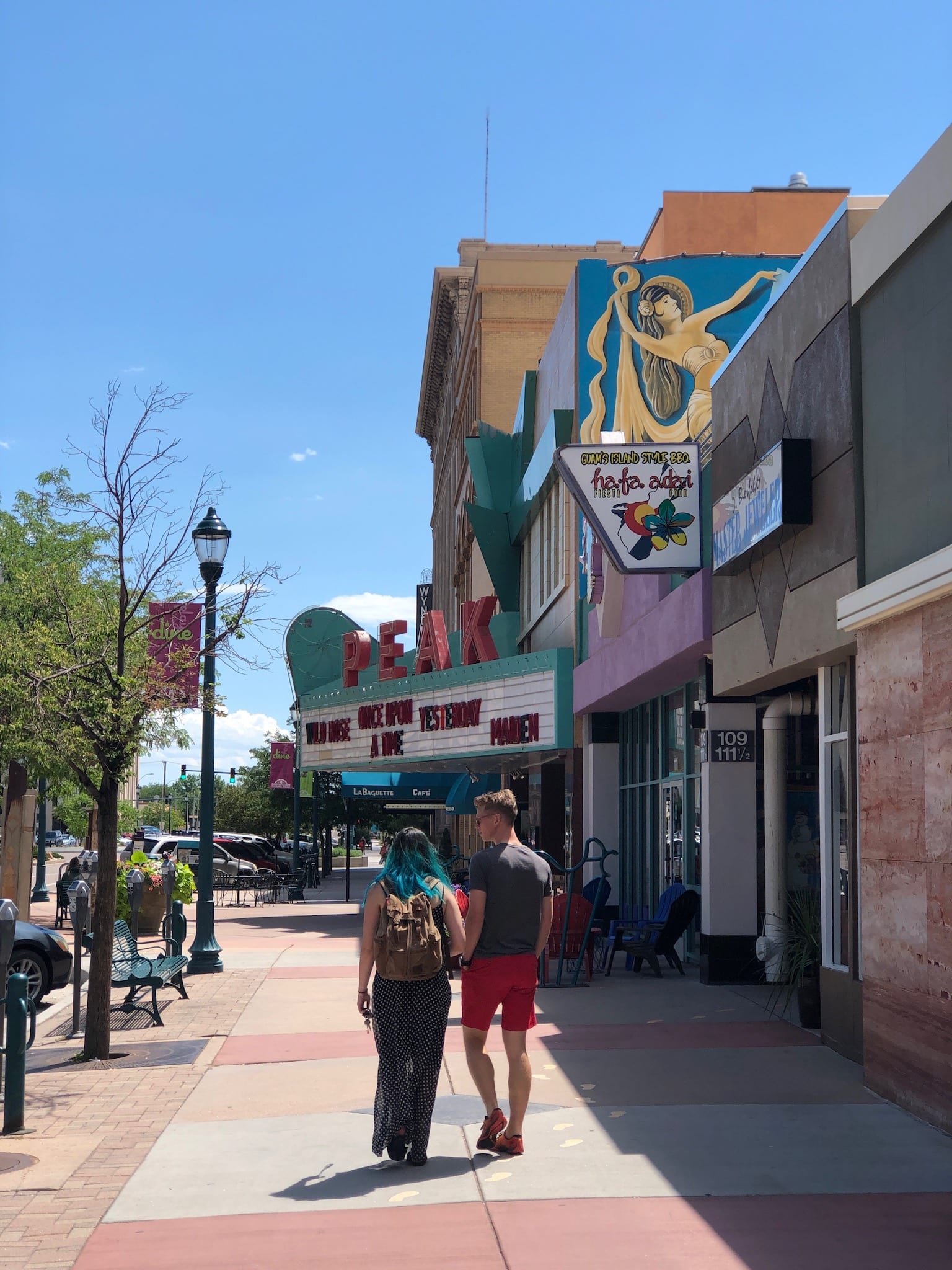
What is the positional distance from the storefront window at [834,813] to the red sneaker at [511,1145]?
3.98m

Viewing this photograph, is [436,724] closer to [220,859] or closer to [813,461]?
[813,461]

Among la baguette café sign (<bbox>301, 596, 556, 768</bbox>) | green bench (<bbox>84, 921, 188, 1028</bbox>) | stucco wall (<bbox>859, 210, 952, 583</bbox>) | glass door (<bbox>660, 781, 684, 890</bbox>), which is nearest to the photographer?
stucco wall (<bbox>859, 210, 952, 583</bbox>)

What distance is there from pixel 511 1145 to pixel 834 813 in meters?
4.54

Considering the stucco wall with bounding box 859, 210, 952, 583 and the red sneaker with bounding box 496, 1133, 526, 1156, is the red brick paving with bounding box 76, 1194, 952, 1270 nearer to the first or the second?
the red sneaker with bounding box 496, 1133, 526, 1156

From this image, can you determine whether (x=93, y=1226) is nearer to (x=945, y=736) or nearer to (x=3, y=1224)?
(x=3, y=1224)

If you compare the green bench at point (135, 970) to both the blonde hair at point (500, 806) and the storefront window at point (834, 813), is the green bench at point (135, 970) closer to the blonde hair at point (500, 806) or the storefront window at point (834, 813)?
the blonde hair at point (500, 806)

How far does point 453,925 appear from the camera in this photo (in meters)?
6.82

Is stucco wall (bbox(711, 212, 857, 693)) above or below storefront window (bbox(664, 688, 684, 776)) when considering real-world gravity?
above

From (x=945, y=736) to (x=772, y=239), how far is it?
63.4ft

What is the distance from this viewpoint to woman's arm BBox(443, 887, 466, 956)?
6.82 m

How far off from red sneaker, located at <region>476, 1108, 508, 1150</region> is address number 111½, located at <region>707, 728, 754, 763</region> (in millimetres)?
7347

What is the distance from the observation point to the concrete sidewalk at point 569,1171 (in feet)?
18.0

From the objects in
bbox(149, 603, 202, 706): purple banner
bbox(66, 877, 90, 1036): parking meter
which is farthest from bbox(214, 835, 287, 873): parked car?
bbox(149, 603, 202, 706): purple banner

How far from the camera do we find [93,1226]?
5906 mm
